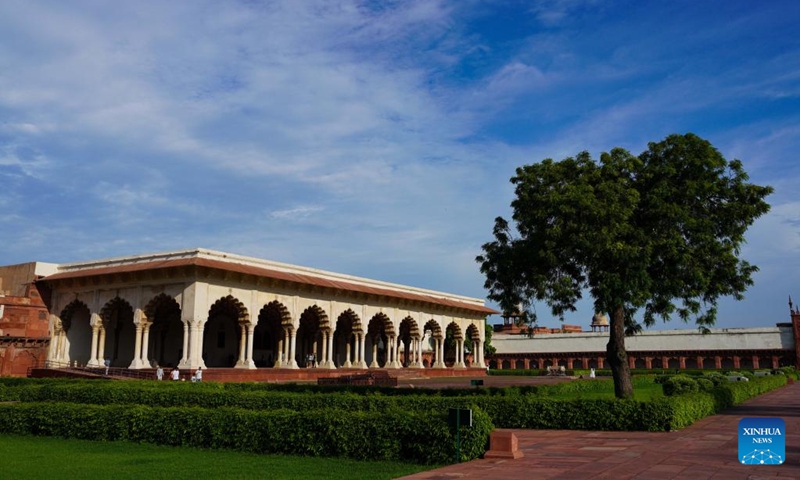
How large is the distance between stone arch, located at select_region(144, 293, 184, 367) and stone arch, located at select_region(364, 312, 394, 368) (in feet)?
39.3

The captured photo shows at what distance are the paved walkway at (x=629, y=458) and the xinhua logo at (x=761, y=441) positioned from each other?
0.13 metres

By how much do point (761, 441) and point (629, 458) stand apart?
2041 millimetres

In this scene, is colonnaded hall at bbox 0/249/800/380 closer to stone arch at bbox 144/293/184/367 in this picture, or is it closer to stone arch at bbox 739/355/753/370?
stone arch at bbox 144/293/184/367

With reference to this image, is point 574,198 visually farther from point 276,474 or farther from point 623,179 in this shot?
point 276,474

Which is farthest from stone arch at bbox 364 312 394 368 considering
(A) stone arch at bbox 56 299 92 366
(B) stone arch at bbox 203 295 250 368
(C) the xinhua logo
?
(C) the xinhua logo

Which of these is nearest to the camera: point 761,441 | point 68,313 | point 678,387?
point 761,441

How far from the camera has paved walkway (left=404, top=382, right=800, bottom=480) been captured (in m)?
9.03

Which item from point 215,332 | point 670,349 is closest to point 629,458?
point 215,332

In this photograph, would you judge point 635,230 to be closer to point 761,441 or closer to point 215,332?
point 761,441

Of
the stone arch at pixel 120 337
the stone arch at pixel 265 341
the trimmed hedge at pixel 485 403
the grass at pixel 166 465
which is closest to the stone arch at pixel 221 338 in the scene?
the stone arch at pixel 265 341

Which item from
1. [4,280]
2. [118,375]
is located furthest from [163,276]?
[4,280]

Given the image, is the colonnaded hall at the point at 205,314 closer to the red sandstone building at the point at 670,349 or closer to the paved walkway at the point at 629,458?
the paved walkway at the point at 629,458

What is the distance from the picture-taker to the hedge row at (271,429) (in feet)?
35.1

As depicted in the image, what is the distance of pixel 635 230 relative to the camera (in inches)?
706
